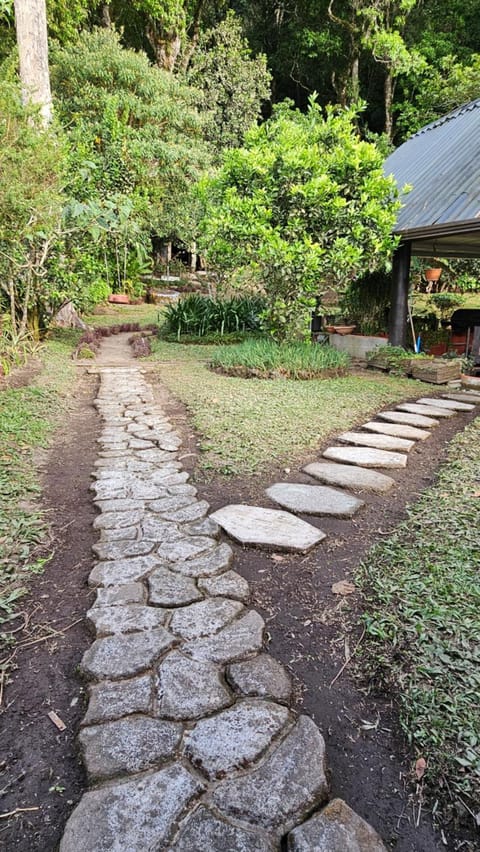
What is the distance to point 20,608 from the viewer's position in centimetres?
192

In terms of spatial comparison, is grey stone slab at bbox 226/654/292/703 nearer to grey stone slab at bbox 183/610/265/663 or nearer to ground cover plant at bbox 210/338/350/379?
grey stone slab at bbox 183/610/265/663

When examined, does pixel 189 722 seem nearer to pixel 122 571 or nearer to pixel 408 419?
pixel 122 571

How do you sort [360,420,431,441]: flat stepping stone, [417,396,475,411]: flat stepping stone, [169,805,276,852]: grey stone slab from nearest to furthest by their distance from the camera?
[169,805,276,852]: grey stone slab
[360,420,431,441]: flat stepping stone
[417,396,475,411]: flat stepping stone

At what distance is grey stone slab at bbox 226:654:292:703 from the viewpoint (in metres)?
1.47

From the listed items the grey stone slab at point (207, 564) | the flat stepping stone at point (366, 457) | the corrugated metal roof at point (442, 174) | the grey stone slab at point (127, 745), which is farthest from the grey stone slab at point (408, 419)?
the grey stone slab at point (127, 745)

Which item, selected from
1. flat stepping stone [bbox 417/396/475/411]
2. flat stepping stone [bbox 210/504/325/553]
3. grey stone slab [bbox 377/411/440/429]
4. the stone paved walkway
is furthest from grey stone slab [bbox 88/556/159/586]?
flat stepping stone [bbox 417/396/475/411]

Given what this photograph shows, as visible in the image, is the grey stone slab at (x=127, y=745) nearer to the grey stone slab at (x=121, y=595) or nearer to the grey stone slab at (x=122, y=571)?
the grey stone slab at (x=121, y=595)

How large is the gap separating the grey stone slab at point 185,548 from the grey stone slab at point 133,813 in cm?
100

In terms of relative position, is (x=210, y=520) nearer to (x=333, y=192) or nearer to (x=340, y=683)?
(x=340, y=683)

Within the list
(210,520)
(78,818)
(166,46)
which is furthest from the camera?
(166,46)

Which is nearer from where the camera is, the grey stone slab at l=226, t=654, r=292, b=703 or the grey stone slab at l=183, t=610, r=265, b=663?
the grey stone slab at l=226, t=654, r=292, b=703

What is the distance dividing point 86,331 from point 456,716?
9381 mm

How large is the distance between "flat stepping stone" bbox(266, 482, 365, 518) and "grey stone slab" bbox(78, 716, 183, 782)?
1439 mm

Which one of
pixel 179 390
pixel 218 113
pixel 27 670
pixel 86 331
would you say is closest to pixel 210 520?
pixel 27 670
